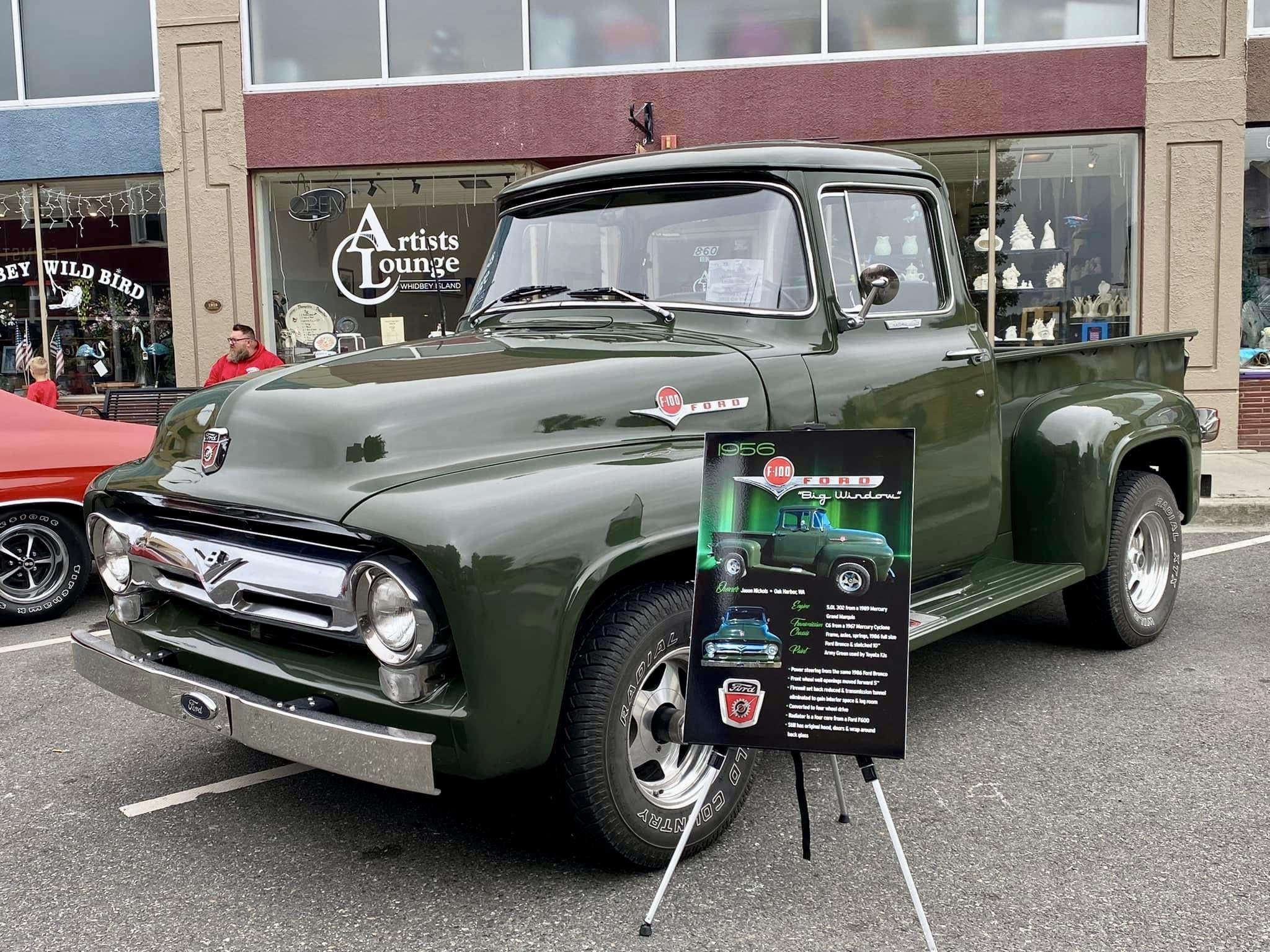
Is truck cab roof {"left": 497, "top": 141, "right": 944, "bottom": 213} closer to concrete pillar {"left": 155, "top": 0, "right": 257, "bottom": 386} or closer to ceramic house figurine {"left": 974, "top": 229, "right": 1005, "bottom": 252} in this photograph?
ceramic house figurine {"left": 974, "top": 229, "right": 1005, "bottom": 252}

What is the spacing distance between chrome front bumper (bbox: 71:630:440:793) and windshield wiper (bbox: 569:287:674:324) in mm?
1828

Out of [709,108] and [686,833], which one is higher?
[709,108]

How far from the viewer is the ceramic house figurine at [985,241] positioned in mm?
12430

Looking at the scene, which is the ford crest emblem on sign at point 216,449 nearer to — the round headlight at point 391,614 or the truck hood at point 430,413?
the truck hood at point 430,413

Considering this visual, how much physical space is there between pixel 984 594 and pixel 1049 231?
350 inches

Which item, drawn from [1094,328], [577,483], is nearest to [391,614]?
[577,483]

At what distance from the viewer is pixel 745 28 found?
480 inches

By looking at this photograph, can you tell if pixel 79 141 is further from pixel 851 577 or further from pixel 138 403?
pixel 851 577

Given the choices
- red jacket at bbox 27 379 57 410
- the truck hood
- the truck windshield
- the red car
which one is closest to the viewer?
the truck hood

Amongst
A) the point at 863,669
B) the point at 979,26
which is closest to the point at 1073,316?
the point at 979,26

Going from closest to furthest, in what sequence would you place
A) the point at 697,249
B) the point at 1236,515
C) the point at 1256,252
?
the point at 697,249 → the point at 1236,515 → the point at 1256,252

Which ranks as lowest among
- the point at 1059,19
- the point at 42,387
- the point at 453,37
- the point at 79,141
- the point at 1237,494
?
the point at 1237,494

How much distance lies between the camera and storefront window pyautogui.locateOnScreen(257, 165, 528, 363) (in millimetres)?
12750

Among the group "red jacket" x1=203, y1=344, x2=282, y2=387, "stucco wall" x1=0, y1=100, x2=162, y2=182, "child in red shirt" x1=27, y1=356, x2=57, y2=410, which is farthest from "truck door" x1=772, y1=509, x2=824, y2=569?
"stucco wall" x1=0, y1=100, x2=162, y2=182
